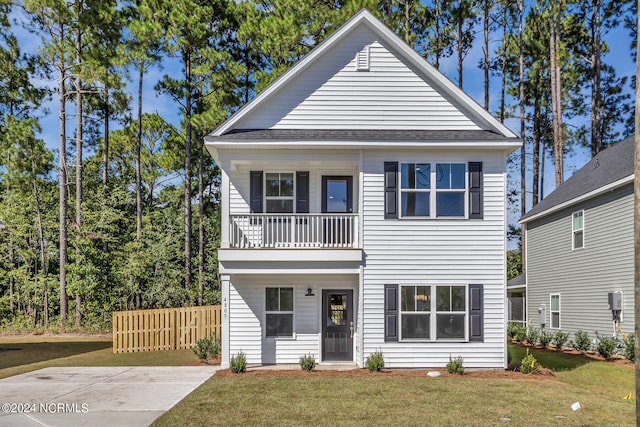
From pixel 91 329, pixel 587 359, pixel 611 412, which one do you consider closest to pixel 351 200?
pixel 611 412

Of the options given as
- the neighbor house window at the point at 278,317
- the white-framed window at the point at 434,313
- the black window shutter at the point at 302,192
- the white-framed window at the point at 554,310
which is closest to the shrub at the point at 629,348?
the white-framed window at the point at 554,310

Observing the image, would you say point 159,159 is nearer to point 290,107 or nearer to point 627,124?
point 290,107

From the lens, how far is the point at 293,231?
1266 centimetres

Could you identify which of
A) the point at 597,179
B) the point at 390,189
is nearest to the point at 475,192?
the point at 390,189

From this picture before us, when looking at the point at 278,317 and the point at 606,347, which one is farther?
the point at 606,347

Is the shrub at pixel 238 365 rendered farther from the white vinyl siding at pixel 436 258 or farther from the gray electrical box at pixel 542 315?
the gray electrical box at pixel 542 315

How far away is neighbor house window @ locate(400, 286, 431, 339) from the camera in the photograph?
12539 millimetres

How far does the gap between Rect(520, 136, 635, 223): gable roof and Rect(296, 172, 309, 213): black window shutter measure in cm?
998

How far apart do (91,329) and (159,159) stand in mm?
10068

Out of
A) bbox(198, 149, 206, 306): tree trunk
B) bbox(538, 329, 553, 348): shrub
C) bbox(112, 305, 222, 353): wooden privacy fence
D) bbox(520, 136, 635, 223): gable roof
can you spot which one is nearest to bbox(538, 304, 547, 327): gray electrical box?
bbox(538, 329, 553, 348): shrub

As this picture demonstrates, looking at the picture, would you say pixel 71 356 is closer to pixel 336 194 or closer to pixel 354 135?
pixel 336 194

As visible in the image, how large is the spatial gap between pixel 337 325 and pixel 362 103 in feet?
20.6

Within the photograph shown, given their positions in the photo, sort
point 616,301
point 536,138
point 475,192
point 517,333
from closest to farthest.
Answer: point 475,192
point 616,301
point 517,333
point 536,138

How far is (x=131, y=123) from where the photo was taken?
27.5m
